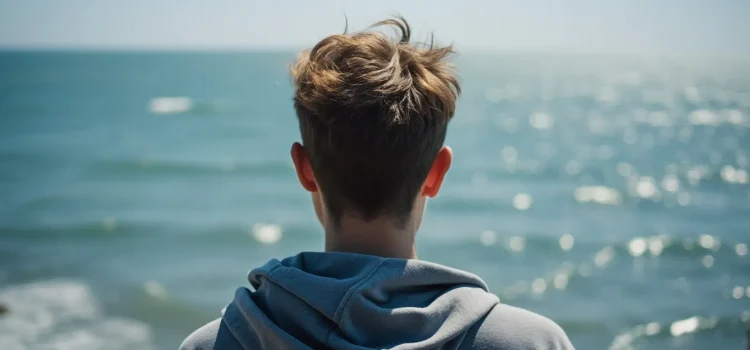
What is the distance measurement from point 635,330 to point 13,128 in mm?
32671

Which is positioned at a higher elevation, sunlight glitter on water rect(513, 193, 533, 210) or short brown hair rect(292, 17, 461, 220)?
sunlight glitter on water rect(513, 193, 533, 210)

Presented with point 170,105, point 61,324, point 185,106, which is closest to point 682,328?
point 61,324

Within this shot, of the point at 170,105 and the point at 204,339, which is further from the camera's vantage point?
the point at 170,105

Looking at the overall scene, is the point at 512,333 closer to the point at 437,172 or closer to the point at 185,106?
the point at 437,172

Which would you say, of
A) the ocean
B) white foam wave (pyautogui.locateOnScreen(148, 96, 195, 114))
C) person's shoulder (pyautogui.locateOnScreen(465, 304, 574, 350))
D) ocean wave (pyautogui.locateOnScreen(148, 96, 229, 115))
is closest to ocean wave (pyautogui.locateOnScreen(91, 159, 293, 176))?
the ocean

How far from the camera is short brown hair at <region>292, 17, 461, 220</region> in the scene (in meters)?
1.44

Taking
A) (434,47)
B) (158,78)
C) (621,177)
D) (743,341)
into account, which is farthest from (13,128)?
(158,78)

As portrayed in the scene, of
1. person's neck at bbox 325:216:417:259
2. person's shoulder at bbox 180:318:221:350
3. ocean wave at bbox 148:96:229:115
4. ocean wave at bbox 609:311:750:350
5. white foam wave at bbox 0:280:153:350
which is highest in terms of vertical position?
ocean wave at bbox 148:96:229:115

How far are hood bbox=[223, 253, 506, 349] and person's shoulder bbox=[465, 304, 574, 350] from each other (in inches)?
0.9

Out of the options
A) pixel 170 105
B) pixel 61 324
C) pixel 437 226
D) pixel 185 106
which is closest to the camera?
pixel 61 324

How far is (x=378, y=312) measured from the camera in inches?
51.3

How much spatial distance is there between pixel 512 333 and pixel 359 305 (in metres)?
0.30

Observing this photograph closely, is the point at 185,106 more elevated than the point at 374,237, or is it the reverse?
the point at 185,106

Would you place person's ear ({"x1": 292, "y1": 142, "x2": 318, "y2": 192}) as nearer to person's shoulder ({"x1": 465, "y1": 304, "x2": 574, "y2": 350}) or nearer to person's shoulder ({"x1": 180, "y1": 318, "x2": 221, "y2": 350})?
person's shoulder ({"x1": 180, "y1": 318, "x2": 221, "y2": 350})
